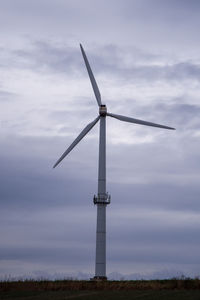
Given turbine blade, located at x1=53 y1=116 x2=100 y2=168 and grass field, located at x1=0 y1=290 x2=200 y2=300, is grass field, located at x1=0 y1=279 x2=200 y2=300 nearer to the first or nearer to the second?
grass field, located at x1=0 y1=290 x2=200 y2=300

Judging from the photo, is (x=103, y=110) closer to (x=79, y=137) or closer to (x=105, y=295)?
(x=79, y=137)

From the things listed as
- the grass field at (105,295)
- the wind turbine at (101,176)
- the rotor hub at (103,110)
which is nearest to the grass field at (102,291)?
the grass field at (105,295)

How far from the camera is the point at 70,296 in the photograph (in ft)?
159

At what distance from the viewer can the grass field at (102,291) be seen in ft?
155

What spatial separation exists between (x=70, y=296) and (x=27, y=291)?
7.34 m

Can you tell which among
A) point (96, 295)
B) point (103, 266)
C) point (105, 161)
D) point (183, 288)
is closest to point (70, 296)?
point (96, 295)

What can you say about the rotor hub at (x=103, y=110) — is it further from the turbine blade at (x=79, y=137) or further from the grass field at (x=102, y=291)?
the grass field at (x=102, y=291)

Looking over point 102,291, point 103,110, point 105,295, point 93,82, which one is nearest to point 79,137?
point 103,110

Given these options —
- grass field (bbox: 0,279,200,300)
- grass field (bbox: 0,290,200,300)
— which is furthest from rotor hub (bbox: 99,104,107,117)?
grass field (bbox: 0,290,200,300)

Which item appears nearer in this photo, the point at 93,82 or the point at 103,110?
the point at 103,110

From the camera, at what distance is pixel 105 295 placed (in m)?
48.7

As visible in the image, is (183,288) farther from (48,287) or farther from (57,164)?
(57,164)

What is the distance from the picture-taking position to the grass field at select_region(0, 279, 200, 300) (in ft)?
155

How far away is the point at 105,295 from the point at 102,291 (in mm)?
3993
